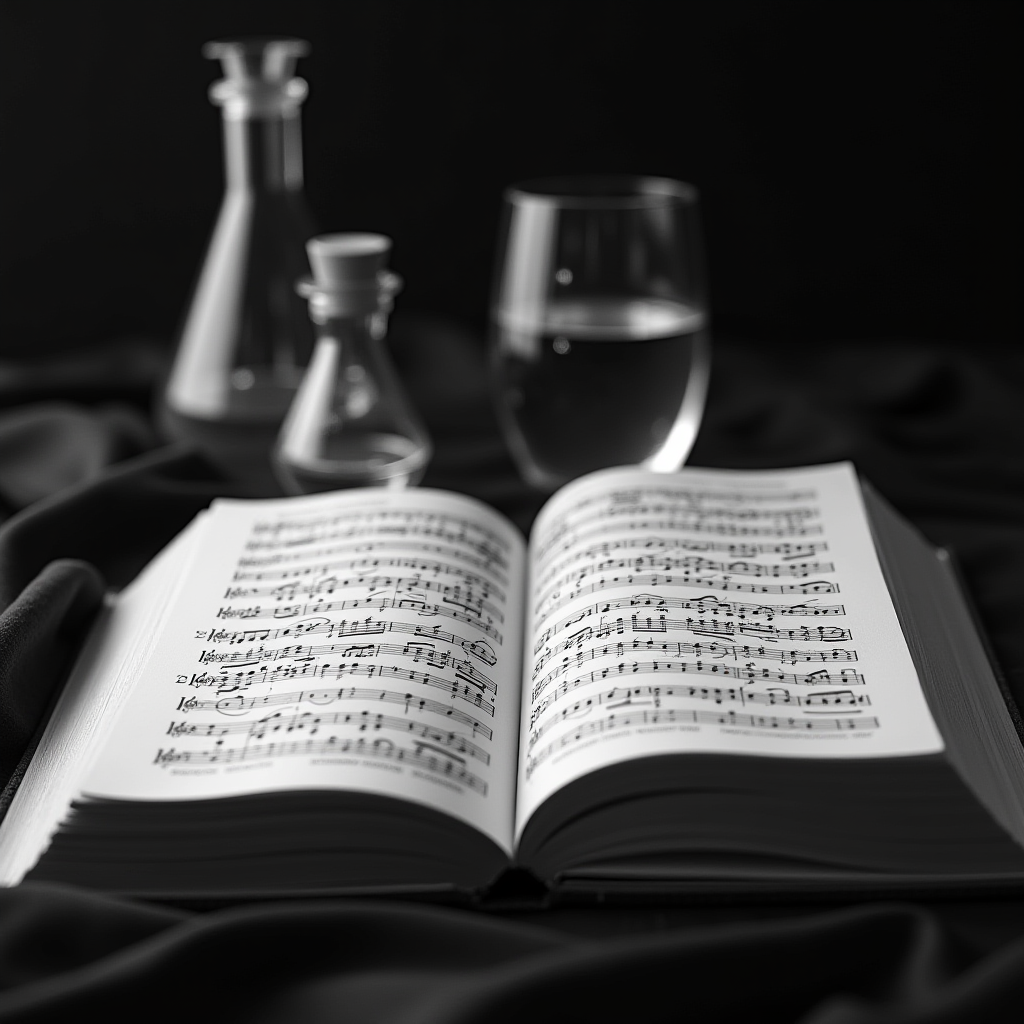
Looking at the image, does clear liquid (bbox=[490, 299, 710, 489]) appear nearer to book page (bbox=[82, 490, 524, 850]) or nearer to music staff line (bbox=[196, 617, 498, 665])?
book page (bbox=[82, 490, 524, 850])

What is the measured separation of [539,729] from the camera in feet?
1.88

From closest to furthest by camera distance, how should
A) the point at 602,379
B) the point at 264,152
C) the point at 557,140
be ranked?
1. the point at 602,379
2. the point at 264,152
3. the point at 557,140

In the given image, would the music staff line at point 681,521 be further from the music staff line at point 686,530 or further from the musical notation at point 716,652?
the musical notation at point 716,652

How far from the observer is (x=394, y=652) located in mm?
607

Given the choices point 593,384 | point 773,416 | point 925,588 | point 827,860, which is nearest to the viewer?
point 827,860

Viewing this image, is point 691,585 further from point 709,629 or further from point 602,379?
point 602,379

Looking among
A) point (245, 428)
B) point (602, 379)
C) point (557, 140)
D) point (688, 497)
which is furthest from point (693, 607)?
point (557, 140)

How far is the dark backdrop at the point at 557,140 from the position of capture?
52.0 inches

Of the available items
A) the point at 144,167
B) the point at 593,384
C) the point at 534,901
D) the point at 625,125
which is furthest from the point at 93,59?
the point at 534,901

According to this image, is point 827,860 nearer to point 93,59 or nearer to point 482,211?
point 482,211

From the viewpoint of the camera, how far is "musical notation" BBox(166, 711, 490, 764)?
21.6 inches

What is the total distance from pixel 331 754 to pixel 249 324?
56cm

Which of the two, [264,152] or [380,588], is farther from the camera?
[264,152]

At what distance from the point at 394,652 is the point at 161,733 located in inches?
4.5
